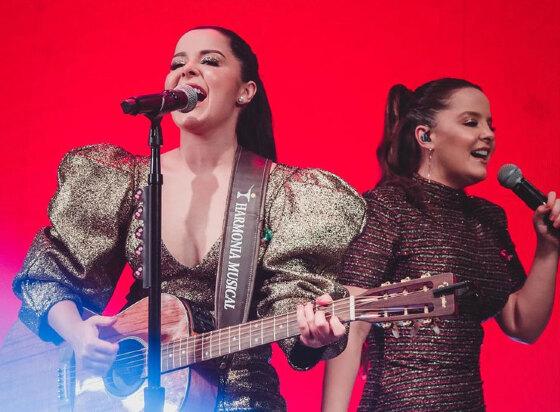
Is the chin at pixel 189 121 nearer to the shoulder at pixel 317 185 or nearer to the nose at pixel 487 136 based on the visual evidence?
the shoulder at pixel 317 185

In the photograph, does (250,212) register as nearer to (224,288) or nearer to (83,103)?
(224,288)

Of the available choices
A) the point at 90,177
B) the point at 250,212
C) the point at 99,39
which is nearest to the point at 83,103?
the point at 99,39

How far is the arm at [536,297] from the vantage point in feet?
9.38

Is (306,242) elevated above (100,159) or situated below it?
below

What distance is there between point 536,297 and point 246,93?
3.54 ft

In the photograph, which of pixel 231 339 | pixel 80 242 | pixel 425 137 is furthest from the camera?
pixel 425 137

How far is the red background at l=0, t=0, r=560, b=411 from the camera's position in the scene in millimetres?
3490

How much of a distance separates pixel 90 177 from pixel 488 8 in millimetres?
1815

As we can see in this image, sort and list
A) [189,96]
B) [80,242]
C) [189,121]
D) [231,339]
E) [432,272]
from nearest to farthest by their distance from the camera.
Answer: [189,96], [231,339], [80,242], [189,121], [432,272]

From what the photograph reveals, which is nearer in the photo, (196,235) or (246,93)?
(196,235)

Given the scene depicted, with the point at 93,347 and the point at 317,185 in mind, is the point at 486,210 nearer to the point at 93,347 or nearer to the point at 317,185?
the point at 317,185

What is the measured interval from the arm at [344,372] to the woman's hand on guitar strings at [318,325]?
22.1 inches

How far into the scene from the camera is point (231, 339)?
7.59ft

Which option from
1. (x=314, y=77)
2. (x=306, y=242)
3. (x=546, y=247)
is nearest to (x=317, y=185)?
(x=306, y=242)
